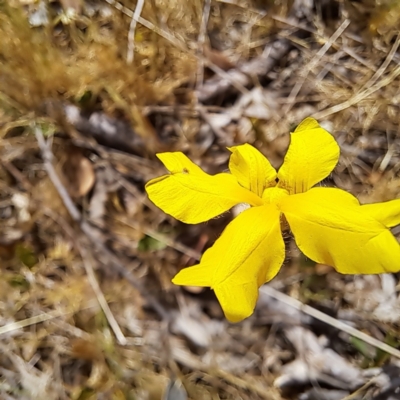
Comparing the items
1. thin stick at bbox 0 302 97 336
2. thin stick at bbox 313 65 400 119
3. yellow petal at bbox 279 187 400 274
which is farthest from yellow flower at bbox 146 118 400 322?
thin stick at bbox 0 302 97 336

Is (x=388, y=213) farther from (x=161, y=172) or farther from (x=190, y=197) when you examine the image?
(x=161, y=172)

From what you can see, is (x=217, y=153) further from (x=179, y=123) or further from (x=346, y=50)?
(x=346, y=50)

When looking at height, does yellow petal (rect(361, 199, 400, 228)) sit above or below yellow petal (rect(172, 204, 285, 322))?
above

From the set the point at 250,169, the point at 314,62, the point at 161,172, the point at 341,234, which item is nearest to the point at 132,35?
the point at 161,172

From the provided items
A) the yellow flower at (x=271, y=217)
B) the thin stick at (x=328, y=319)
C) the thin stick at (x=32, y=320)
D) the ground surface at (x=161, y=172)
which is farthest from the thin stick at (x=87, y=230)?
the yellow flower at (x=271, y=217)

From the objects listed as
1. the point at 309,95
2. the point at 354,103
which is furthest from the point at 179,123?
the point at 354,103

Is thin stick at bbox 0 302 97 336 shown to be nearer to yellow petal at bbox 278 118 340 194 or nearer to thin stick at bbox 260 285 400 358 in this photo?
thin stick at bbox 260 285 400 358

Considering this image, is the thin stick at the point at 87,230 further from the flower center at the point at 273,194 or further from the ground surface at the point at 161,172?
the flower center at the point at 273,194
